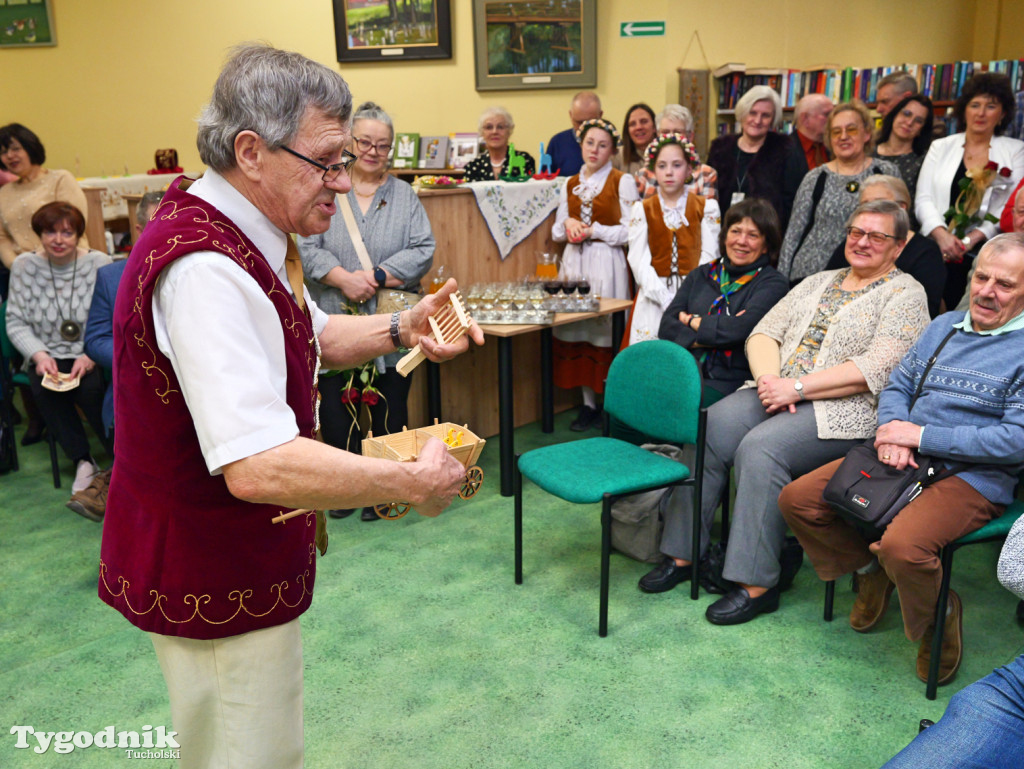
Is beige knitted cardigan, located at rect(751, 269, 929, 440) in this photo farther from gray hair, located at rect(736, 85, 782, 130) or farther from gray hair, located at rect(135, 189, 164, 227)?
gray hair, located at rect(135, 189, 164, 227)

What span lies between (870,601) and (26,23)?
8136mm

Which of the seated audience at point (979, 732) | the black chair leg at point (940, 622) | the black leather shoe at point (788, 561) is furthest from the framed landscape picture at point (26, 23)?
the seated audience at point (979, 732)

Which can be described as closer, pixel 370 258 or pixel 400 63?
pixel 370 258

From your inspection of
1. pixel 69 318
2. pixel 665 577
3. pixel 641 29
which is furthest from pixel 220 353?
pixel 641 29

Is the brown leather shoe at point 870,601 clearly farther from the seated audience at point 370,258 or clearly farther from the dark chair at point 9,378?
the dark chair at point 9,378

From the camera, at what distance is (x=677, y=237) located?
414cm

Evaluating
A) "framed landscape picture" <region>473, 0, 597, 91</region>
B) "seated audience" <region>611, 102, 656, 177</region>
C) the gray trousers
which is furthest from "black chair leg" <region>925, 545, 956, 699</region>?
"framed landscape picture" <region>473, 0, 597, 91</region>

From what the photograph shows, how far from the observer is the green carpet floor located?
2.24m

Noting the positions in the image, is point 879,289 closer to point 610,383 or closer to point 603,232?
point 610,383

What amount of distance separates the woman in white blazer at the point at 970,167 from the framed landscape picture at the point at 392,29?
168 inches

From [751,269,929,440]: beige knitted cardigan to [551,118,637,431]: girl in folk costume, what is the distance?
5.64 ft

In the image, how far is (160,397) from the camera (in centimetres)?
123

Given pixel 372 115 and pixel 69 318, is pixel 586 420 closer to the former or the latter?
pixel 372 115

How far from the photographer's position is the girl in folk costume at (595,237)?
4.57 metres
